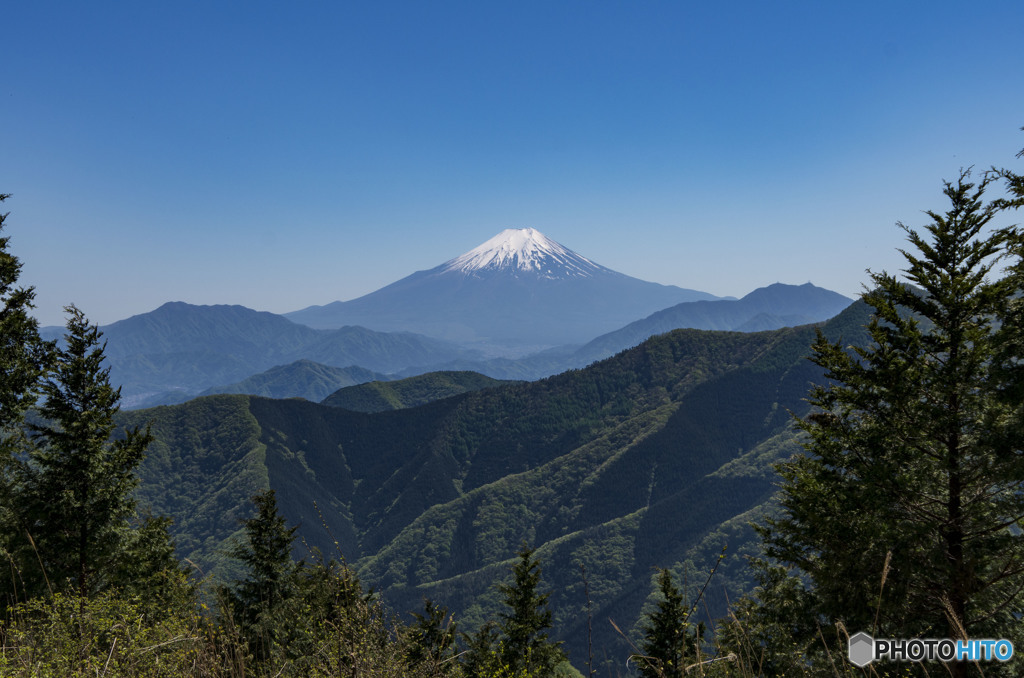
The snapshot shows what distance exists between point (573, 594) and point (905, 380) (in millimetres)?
211409

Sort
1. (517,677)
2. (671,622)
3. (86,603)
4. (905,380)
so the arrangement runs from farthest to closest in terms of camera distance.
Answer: (671,622), (905,380), (86,603), (517,677)

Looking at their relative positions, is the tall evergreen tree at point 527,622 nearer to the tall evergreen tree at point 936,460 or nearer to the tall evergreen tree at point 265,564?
the tall evergreen tree at point 265,564

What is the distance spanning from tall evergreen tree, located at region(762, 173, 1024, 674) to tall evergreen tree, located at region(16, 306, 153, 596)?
19311mm

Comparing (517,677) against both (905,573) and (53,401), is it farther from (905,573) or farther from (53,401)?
(53,401)

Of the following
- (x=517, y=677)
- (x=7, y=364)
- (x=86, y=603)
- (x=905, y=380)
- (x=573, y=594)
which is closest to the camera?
(x=517, y=677)

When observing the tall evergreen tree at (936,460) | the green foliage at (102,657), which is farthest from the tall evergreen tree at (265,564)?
the tall evergreen tree at (936,460)

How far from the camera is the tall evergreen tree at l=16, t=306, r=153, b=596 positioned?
49.0 feet

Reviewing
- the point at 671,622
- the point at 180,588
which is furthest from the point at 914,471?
the point at 180,588

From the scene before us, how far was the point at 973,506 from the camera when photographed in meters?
10.8

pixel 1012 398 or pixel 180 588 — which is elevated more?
pixel 1012 398

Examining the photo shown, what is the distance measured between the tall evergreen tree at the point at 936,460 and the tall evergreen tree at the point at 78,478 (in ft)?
63.4
